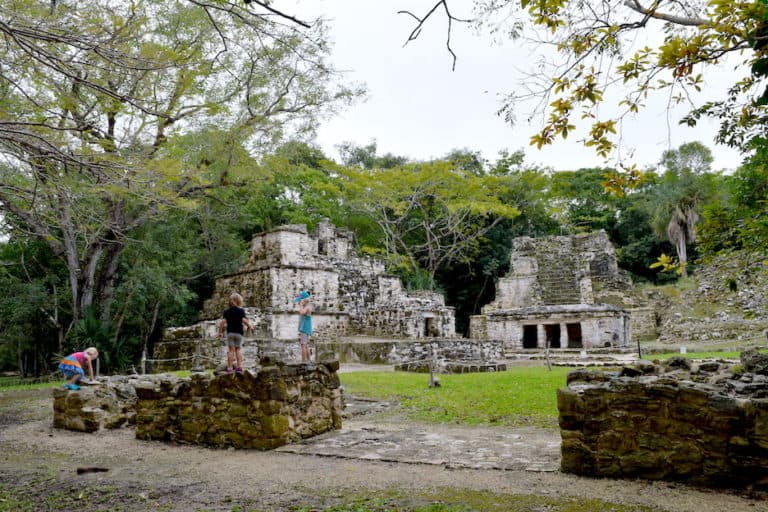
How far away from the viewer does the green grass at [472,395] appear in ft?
20.5

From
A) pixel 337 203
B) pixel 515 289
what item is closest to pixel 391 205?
pixel 337 203

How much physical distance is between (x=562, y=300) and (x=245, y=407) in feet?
61.5

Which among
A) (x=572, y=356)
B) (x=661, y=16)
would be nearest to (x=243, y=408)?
(x=661, y=16)

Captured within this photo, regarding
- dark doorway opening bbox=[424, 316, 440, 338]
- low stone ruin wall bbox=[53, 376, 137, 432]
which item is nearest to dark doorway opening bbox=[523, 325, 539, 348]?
dark doorway opening bbox=[424, 316, 440, 338]

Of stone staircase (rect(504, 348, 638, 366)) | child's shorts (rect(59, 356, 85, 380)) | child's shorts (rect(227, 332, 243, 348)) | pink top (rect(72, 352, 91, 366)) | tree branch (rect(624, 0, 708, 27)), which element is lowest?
stone staircase (rect(504, 348, 638, 366))

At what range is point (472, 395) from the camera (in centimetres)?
794

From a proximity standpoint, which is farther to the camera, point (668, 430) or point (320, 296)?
point (320, 296)

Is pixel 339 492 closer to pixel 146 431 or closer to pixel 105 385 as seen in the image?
pixel 146 431

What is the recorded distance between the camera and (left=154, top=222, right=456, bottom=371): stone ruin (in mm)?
15445

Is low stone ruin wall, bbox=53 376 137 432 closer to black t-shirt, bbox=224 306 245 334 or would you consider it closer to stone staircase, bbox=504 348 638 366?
black t-shirt, bbox=224 306 245 334

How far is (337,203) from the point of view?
25812 mm

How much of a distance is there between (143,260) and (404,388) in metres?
11.9

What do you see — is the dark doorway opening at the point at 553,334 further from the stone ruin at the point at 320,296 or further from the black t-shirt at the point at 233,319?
the black t-shirt at the point at 233,319

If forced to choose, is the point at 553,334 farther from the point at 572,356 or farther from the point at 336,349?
the point at 336,349
